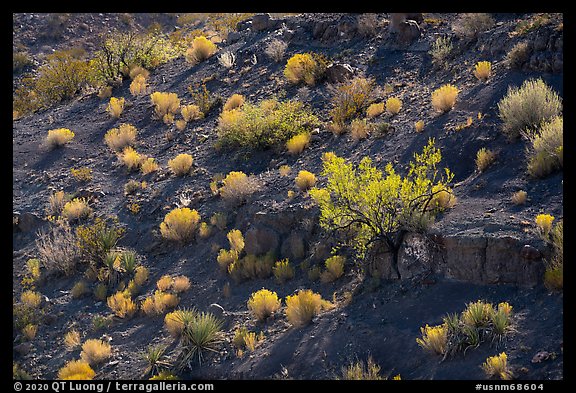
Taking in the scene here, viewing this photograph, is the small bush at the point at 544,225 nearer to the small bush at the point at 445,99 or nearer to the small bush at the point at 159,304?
the small bush at the point at 445,99

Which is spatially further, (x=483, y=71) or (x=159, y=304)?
(x=483, y=71)

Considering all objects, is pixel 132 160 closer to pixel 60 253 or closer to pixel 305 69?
pixel 60 253

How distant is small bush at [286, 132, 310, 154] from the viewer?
1569cm

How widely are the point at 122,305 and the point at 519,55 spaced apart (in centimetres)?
1092

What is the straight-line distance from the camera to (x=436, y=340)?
851 centimetres

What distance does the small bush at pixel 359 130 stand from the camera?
15258 millimetres

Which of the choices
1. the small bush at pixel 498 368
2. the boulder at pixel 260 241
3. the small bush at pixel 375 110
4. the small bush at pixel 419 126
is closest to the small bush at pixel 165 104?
the small bush at pixel 375 110

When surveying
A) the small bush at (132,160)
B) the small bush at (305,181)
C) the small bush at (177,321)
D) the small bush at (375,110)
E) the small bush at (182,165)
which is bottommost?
the small bush at (177,321)

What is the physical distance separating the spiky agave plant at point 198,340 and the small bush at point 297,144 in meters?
6.11

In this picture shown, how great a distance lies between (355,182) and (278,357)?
3.57m

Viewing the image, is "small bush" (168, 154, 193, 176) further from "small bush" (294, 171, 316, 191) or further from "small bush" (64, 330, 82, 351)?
"small bush" (64, 330, 82, 351)

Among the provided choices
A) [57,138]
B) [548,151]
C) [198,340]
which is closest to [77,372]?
[198,340]

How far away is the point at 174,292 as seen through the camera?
12.7 m
